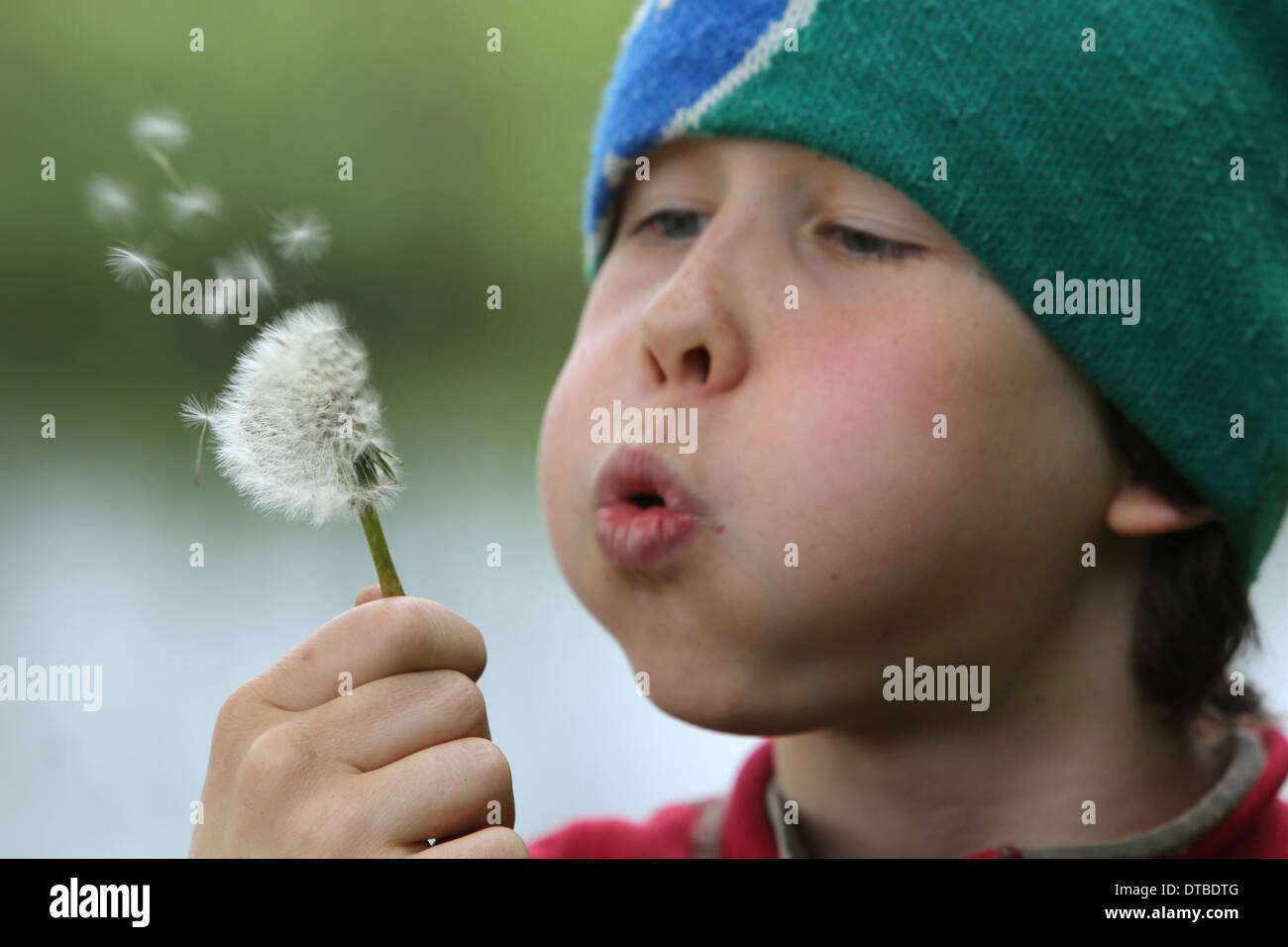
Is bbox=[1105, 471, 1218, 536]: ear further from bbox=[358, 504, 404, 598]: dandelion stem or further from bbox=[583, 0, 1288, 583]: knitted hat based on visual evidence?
bbox=[358, 504, 404, 598]: dandelion stem

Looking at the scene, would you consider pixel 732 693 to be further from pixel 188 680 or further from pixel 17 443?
pixel 17 443

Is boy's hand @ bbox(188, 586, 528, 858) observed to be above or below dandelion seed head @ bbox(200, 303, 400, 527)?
below

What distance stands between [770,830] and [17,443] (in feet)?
4.80

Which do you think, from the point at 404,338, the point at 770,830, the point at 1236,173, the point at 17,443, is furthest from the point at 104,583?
the point at 1236,173

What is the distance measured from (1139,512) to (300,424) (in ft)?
2.16

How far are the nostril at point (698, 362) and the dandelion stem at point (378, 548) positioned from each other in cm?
26

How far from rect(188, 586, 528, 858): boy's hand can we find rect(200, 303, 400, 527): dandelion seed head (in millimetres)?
75

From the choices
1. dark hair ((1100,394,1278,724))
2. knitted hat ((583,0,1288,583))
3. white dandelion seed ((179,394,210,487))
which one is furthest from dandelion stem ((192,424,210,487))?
dark hair ((1100,394,1278,724))

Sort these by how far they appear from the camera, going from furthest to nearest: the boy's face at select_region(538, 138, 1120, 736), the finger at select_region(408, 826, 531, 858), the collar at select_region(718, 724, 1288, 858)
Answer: the collar at select_region(718, 724, 1288, 858) → the boy's face at select_region(538, 138, 1120, 736) → the finger at select_region(408, 826, 531, 858)

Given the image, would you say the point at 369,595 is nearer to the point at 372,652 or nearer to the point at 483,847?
the point at 372,652

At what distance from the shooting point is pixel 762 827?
1064 millimetres

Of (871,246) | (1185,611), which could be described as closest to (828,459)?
(871,246)

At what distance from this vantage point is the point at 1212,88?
0.87 m

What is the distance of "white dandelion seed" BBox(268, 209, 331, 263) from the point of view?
734 millimetres
